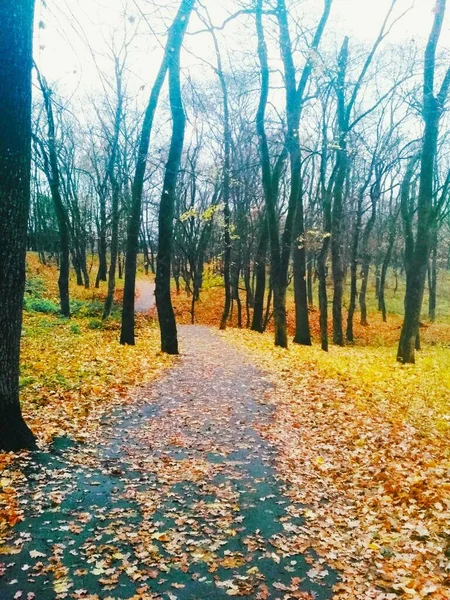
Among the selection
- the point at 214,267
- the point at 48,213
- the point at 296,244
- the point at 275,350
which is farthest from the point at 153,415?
the point at 48,213

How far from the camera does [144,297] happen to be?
43.8m

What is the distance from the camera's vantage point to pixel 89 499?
5.46 m

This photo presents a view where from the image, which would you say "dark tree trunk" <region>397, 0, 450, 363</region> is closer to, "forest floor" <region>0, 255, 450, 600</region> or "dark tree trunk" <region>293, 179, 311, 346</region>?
"forest floor" <region>0, 255, 450, 600</region>

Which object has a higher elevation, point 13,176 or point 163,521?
point 13,176

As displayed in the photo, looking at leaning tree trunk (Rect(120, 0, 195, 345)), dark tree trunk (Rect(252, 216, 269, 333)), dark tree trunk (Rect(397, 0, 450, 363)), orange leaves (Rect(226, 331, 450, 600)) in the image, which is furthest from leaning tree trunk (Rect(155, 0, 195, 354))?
dark tree trunk (Rect(252, 216, 269, 333))

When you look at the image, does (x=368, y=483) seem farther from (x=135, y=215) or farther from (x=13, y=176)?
(x=135, y=215)

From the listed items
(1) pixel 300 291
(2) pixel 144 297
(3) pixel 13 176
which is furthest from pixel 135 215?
(2) pixel 144 297

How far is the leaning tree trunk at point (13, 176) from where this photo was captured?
219 inches

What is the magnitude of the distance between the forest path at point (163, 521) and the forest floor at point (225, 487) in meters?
0.02

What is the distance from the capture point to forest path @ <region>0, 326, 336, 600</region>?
13.3 ft

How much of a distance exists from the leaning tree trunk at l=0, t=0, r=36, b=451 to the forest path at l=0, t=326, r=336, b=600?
4.61 ft

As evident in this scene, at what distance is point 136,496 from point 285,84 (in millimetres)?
14928

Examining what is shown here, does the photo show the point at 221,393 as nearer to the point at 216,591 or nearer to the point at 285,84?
the point at 216,591

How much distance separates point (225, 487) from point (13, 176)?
4.85 metres
